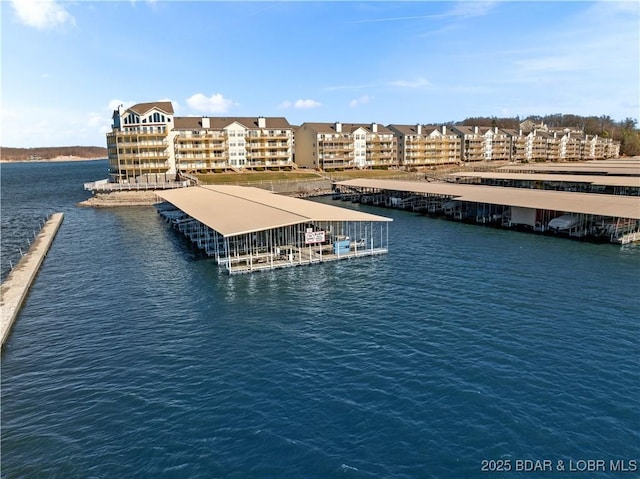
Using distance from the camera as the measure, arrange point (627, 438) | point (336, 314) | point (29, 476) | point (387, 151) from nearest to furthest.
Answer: point (29, 476), point (627, 438), point (336, 314), point (387, 151)

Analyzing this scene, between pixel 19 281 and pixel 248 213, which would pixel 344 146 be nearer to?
pixel 248 213

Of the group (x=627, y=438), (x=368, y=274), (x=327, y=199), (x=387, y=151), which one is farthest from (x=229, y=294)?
(x=387, y=151)

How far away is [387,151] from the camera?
160125 mm

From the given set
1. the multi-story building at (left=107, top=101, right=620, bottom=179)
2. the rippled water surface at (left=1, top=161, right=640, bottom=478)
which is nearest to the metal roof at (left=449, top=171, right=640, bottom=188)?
the multi-story building at (left=107, top=101, right=620, bottom=179)

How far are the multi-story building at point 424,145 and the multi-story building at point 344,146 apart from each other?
11.9 ft

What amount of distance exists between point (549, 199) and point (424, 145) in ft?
337

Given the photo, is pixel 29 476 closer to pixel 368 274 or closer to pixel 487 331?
pixel 487 331

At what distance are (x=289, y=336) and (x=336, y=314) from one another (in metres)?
5.23

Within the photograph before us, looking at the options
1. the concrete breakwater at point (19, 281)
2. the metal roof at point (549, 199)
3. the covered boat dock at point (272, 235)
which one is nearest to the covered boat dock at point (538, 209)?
the metal roof at point (549, 199)

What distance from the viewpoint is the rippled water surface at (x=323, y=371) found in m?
19.8

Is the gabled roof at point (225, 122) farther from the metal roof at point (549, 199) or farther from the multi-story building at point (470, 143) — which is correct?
the multi-story building at point (470, 143)

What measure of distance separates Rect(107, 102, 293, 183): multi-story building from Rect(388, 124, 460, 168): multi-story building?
45893 mm

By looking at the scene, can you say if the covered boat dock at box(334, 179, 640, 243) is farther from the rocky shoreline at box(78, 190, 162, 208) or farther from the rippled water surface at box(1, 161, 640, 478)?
the rocky shoreline at box(78, 190, 162, 208)

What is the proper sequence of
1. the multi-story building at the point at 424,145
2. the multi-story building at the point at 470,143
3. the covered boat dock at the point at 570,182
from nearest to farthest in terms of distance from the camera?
the covered boat dock at the point at 570,182
the multi-story building at the point at 424,145
the multi-story building at the point at 470,143
